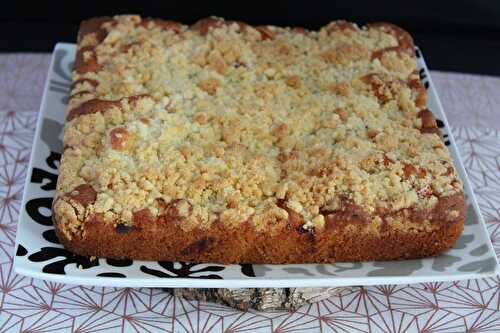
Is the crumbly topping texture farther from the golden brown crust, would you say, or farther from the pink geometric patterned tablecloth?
the pink geometric patterned tablecloth

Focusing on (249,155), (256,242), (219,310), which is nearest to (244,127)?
(249,155)

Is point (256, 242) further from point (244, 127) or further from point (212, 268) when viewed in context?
point (244, 127)

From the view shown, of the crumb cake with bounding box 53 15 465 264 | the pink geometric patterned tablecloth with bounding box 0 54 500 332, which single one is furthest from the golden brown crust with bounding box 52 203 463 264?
the pink geometric patterned tablecloth with bounding box 0 54 500 332

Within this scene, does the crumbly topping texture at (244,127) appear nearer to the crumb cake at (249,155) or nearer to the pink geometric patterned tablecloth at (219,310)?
the crumb cake at (249,155)

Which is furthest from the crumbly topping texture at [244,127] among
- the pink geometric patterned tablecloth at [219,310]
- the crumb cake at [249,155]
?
the pink geometric patterned tablecloth at [219,310]

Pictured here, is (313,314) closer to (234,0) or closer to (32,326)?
(32,326)
